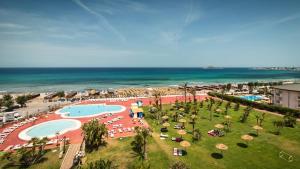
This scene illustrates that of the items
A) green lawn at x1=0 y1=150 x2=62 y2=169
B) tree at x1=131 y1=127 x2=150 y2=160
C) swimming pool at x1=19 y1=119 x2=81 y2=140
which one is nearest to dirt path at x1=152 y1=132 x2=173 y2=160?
tree at x1=131 y1=127 x2=150 y2=160

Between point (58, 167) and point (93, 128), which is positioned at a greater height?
point (93, 128)

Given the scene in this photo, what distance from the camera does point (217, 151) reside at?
729 inches

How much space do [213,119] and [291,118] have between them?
10.7m

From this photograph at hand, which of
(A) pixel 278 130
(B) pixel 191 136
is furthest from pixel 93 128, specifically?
(A) pixel 278 130

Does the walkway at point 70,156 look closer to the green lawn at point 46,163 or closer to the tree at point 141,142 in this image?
the green lawn at point 46,163

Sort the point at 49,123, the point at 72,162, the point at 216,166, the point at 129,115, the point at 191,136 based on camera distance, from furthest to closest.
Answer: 1. the point at 129,115
2. the point at 49,123
3. the point at 191,136
4. the point at 72,162
5. the point at 216,166

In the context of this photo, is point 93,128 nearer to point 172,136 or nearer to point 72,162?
point 72,162

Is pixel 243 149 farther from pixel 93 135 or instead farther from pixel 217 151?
pixel 93 135

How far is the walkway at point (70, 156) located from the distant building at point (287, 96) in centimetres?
3741

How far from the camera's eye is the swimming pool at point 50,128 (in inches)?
965

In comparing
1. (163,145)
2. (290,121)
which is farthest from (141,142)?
(290,121)

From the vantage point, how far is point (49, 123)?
29141 mm

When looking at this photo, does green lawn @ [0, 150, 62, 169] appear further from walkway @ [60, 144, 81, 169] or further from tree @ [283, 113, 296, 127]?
tree @ [283, 113, 296, 127]

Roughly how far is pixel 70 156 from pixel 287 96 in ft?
126
